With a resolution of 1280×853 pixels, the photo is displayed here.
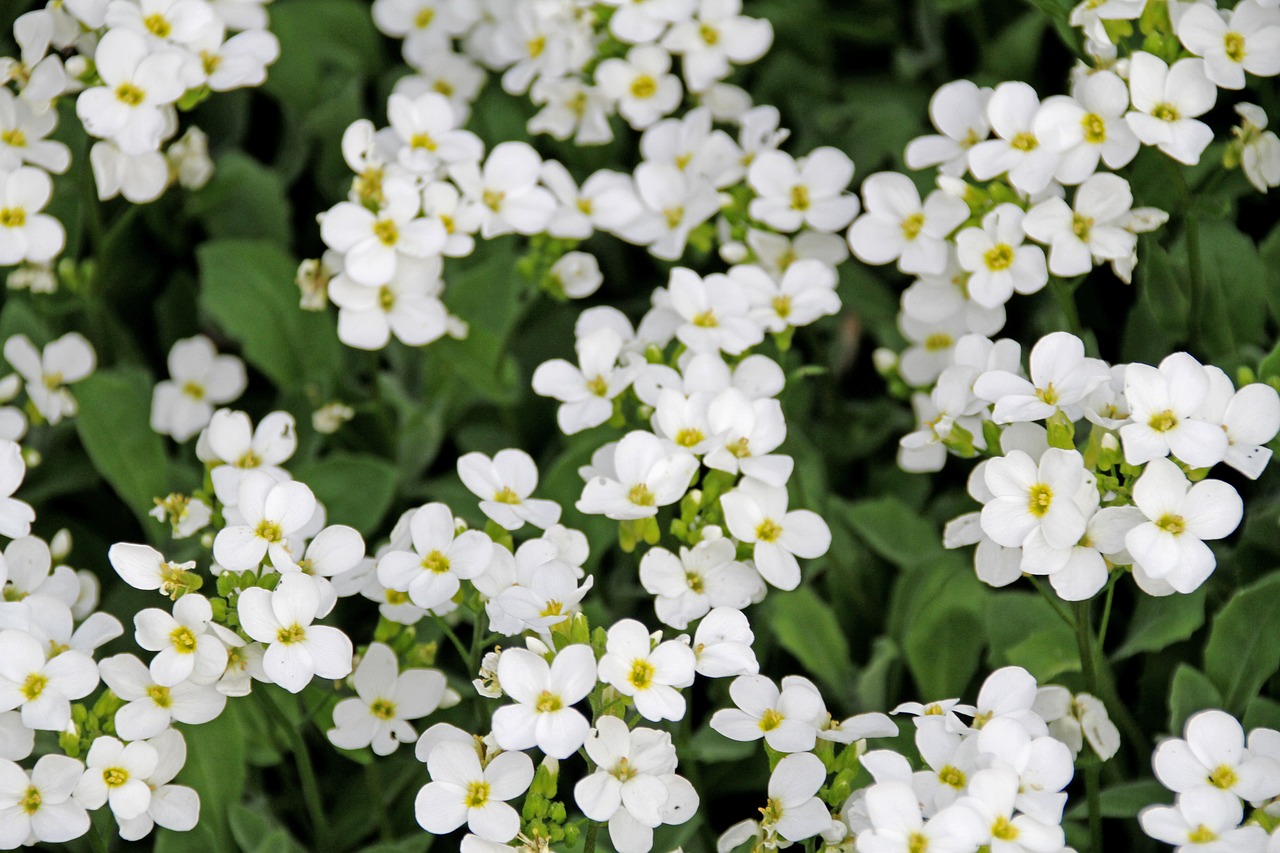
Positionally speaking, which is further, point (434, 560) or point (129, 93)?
point (129, 93)

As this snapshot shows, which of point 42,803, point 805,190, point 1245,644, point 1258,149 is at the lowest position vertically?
point 42,803

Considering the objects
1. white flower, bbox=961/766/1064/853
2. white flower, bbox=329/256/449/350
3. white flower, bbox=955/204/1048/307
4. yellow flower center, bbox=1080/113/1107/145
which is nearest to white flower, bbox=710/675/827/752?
white flower, bbox=961/766/1064/853

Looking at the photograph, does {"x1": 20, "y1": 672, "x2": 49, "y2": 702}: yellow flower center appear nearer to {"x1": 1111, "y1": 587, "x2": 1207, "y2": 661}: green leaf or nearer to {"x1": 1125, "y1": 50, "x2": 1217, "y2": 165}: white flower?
{"x1": 1111, "y1": 587, "x2": 1207, "y2": 661}: green leaf

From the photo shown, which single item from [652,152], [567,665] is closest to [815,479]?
[652,152]

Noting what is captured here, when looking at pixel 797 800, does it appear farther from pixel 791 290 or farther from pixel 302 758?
pixel 791 290

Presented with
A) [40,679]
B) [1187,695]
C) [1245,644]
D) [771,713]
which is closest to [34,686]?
[40,679]

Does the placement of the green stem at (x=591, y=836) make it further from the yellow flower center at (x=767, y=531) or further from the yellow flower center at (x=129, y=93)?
the yellow flower center at (x=129, y=93)
